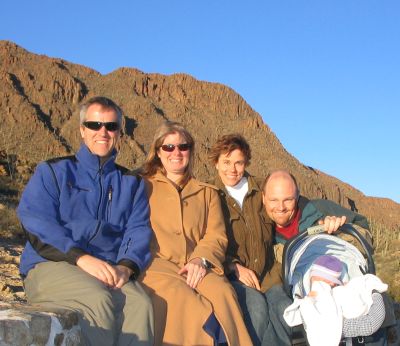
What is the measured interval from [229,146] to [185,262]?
119 cm

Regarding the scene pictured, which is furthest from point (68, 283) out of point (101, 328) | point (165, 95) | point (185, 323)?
point (165, 95)

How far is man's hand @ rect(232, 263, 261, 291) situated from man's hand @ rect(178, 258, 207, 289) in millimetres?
546

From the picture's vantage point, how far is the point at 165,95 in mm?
66375

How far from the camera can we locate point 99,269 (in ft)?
11.9

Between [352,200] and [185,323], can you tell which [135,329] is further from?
[352,200]

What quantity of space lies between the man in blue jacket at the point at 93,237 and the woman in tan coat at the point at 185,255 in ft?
0.67

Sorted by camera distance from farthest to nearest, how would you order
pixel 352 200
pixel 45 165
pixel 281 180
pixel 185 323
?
1. pixel 352 200
2. pixel 281 180
3. pixel 45 165
4. pixel 185 323

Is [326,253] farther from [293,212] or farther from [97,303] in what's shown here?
[97,303]

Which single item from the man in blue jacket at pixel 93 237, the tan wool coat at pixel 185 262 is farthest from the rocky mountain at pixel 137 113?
the man in blue jacket at pixel 93 237

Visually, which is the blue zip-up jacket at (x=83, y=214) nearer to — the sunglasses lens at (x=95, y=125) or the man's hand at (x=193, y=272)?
the sunglasses lens at (x=95, y=125)

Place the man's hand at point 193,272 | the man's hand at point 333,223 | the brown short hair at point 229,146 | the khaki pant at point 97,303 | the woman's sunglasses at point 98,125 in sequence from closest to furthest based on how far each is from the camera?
1. the khaki pant at point 97,303
2. the man's hand at point 193,272
3. the woman's sunglasses at point 98,125
4. the man's hand at point 333,223
5. the brown short hair at point 229,146

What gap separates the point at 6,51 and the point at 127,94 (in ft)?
42.2

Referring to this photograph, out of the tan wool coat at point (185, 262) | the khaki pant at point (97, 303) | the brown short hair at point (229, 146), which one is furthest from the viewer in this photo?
the brown short hair at point (229, 146)

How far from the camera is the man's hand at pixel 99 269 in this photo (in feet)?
11.8
